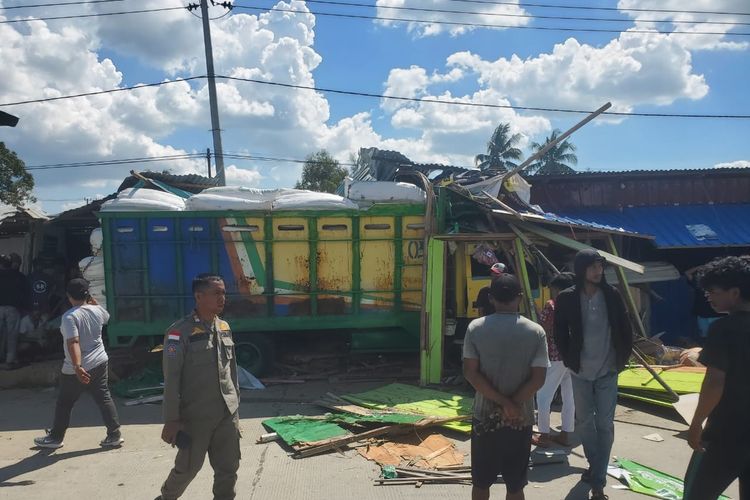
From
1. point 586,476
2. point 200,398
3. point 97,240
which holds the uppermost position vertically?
point 97,240

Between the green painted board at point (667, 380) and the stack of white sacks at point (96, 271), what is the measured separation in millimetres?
6671

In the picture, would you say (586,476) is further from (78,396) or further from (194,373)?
(78,396)

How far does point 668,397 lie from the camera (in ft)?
20.8

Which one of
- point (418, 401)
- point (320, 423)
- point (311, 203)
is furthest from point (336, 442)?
point (311, 203)

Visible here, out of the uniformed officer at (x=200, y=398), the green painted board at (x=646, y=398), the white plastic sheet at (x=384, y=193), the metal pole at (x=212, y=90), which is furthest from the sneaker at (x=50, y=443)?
the metal pole at (x=212, y=90)

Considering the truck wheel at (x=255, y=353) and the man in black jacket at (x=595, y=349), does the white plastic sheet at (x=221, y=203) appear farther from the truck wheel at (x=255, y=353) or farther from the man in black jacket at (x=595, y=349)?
the man in black jacket at (x=595, y=349)

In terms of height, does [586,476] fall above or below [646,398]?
above

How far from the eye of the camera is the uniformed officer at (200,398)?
3287 mm

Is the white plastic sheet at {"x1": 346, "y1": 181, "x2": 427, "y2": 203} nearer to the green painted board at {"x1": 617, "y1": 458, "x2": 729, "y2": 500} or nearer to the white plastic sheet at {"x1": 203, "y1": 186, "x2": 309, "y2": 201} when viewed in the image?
the white plastic sheet at {"x1": 203, "y1": 186, "x2": 309, "y2": 201}

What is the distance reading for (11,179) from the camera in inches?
957

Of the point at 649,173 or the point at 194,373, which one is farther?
the point at 649,173

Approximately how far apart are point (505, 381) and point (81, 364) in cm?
400

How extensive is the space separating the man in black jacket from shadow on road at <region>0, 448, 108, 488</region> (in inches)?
173

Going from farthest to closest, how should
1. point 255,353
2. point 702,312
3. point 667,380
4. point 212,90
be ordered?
point 212,90 < point 702,312 < point 255,353 < point 667,380
